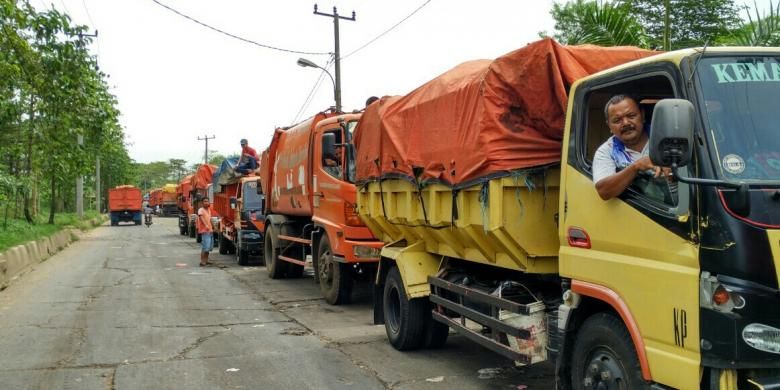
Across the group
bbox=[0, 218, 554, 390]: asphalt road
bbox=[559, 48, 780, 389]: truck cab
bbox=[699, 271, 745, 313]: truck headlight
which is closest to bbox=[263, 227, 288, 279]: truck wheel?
bbox=[0, 218, 554, 390]: asphalt road

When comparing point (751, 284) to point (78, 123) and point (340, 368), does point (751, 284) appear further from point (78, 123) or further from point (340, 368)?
point (78, 123)

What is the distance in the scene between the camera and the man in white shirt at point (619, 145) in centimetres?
384

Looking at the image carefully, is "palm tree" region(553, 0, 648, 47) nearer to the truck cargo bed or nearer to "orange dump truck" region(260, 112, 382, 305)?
"orange dump truck" region(260, 112, 382, 305)

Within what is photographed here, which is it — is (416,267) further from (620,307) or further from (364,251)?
(620,307)

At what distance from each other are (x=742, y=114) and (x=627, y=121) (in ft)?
2.16

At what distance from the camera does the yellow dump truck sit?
3.05 metres

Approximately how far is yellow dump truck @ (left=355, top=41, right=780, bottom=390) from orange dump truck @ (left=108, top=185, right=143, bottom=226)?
4574cm

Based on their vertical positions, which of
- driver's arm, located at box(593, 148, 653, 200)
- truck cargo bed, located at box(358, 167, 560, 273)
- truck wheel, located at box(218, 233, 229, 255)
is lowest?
truck wheel, located at box(218, 233, 229, 255)

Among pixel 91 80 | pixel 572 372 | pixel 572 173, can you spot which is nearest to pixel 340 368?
pixel 572 372

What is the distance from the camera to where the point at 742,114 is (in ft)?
11.0

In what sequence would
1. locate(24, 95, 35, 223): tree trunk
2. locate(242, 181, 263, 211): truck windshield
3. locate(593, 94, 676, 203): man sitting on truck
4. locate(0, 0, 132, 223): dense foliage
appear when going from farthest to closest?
locate(24, 95, 35, 223): tree trunk, locate(242, 181, 263, 211): truck windshield, locate(0, 0, 132, 223): dense foliage, locate(593, 94, 676, 203): man sitting on truck

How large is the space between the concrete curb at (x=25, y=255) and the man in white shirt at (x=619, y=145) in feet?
42.4

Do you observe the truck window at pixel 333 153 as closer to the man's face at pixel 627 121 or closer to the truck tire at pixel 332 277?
the truck tire at pixel 332 277

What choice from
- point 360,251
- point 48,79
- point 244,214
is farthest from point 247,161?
point 360,251
